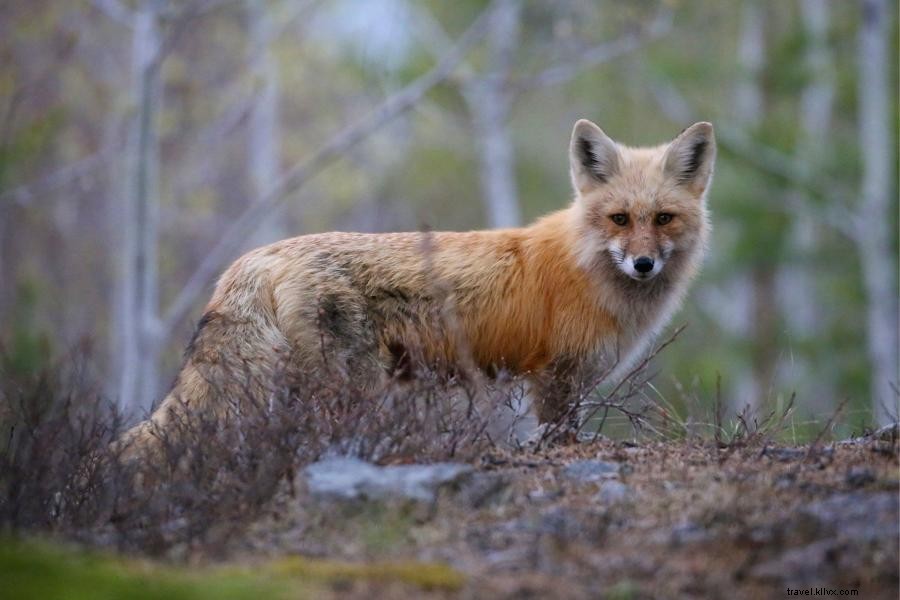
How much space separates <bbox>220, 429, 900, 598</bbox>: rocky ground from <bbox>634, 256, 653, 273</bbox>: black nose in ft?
5.74

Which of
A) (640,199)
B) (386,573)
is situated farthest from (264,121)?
(386,573)

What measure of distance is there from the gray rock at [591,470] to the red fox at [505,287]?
120 cm

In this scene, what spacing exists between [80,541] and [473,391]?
212 cm

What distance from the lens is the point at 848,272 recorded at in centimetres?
2506

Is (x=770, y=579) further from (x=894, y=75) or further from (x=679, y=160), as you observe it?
(x=894, y=75)

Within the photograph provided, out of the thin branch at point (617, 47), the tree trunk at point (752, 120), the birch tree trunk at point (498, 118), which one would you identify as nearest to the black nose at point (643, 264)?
the thin branch at point (617, 47)

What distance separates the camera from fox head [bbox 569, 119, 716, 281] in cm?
742

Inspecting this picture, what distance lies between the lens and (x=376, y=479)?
4832 millimetres

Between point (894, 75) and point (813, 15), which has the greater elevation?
point (813, 15)

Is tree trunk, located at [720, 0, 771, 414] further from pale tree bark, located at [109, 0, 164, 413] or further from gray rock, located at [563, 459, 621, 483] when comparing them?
gray rock, located at [563, 459, 621, 483]

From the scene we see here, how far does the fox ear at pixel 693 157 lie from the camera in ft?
25.4

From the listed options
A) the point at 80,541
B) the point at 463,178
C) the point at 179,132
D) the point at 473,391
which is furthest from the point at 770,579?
the point at 463,178

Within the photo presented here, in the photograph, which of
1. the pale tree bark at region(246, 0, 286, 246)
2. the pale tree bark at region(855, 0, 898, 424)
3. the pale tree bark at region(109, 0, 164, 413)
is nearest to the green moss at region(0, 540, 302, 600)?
the pale tree bark at region(109, 0, 164, 413)

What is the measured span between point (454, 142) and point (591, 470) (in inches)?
1016
